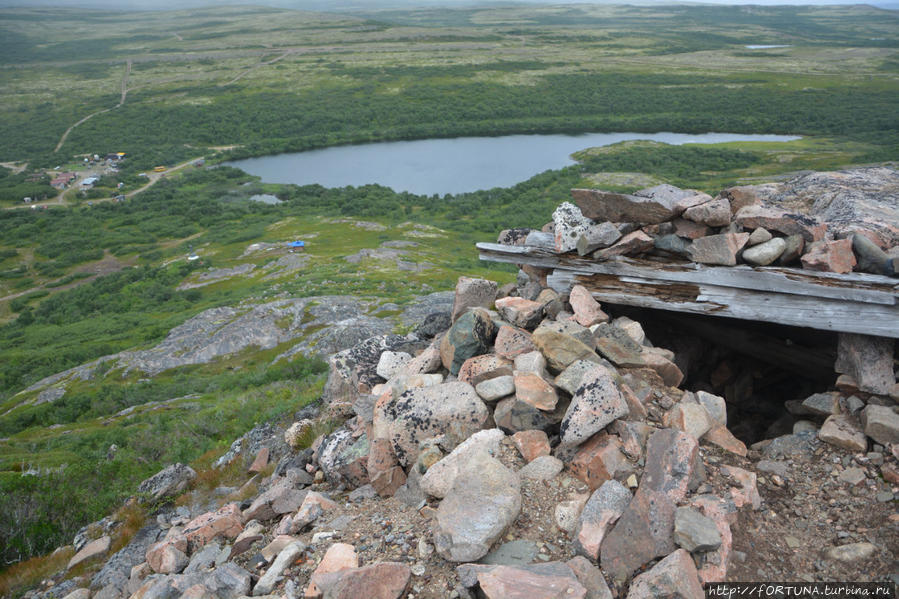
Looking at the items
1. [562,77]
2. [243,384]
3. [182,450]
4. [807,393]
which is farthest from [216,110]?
[807,393]

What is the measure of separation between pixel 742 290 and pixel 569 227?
9.94 feet

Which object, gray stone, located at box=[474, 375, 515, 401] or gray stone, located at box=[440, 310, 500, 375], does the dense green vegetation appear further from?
gray stone, located at box=[474, 375, 515, 401]

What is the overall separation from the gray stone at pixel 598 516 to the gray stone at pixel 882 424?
3708mm

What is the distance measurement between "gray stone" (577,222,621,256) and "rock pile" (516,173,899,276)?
0.02 m

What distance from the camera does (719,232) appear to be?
9.12 m

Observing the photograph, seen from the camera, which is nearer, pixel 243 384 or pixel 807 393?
pixel 807 393

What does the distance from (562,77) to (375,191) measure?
93.8 m

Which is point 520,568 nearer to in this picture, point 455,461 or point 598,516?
point 598,516

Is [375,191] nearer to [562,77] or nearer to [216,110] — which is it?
[216,110]

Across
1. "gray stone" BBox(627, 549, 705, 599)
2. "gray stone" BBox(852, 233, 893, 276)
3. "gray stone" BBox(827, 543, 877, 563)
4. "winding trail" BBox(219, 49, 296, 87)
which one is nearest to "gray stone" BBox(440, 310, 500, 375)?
"gray stone" BBox(627, 549, 705, 599)

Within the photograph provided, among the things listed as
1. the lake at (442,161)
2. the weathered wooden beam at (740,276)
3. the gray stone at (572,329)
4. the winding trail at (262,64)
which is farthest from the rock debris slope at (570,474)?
the winding trail at (262,64)

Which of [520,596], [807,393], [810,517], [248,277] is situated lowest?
[248,277]

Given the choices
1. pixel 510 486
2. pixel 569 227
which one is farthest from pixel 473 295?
pixel 510 486

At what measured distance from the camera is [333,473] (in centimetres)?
851
